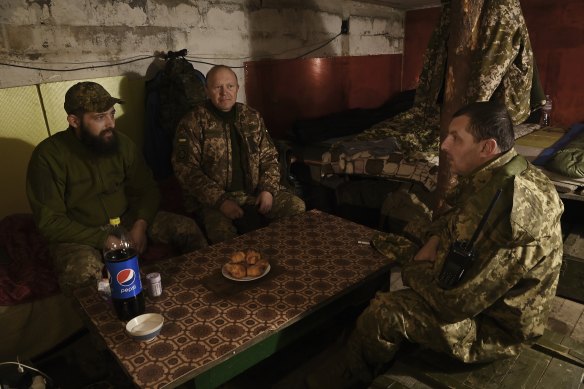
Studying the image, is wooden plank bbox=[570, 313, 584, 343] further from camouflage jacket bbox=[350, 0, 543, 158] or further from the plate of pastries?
the plate of pastries

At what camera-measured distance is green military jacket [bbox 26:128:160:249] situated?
2.22 m

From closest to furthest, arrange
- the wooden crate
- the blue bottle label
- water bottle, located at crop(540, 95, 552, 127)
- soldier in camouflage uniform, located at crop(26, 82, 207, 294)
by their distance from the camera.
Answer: the blue bottle label → soldier in camouflage uniform, located at crop(26, 82, 207, 294) → the wooden crate → water bottle, located at crop(540, 95, 552, 127)

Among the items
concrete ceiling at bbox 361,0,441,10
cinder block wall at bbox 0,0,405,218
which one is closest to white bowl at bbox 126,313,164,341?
cinder block wall at bbox 0,0,405,218

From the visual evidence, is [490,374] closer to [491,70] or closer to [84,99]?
[491,70]

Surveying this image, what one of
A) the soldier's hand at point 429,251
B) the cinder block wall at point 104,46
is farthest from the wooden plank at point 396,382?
the cinder block wall at point 104,46

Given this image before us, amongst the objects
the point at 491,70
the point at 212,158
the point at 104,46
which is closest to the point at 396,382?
the point at 491,70

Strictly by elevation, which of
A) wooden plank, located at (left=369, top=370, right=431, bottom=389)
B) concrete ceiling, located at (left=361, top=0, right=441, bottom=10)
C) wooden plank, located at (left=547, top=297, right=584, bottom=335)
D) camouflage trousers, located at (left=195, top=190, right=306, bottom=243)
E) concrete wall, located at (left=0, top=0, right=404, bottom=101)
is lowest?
wooden plank, located at (left=547, top=297, right=584, bottom=335)

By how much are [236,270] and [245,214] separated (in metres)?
1.15

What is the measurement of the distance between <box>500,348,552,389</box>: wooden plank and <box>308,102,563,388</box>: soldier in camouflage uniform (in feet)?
0.19

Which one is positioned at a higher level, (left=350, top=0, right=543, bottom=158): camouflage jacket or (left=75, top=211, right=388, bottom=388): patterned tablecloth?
(left=350, top=0, right=543, bottom=158): camouflage jacket

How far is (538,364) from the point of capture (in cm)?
150

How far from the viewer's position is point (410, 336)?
1.59 meters

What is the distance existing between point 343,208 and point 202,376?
2436 millimetres

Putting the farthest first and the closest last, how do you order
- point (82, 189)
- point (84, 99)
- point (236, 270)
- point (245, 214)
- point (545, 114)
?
point (545, 114), point (245, 214), point (82, 189), point (84, 99), point (236, 270)
